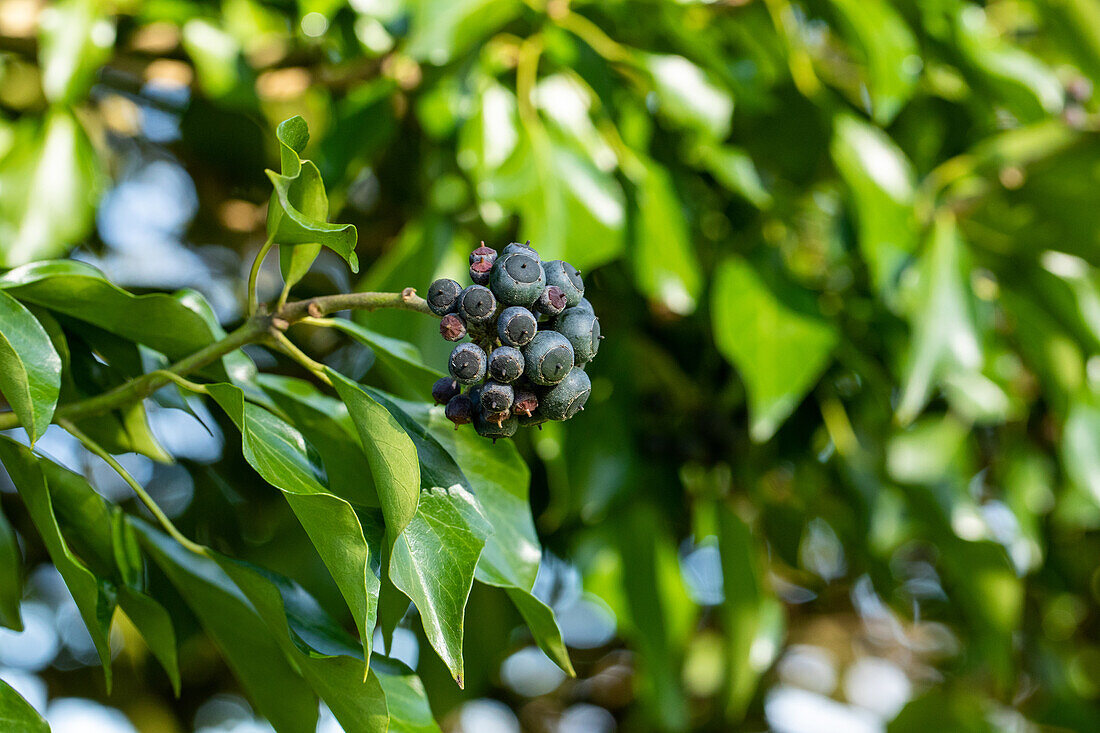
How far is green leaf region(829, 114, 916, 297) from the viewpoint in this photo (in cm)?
107

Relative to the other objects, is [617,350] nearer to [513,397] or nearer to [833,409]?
[833,409]

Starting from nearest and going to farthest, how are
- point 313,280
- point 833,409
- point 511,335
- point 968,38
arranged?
1. point 511,335
2. point 968,38
3. point 833,409
4. point 313,280

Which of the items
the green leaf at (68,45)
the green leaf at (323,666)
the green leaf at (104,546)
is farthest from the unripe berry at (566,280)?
the green leaf at (68,45)

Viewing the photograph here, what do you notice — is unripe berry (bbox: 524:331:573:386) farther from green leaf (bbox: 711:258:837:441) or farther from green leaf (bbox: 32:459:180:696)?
green leaf (bbox: 711:258:837:441)

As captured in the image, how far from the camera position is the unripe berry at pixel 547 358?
0.49 m

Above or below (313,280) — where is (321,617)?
above

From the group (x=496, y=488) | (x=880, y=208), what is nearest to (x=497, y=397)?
(x=496, y=488)

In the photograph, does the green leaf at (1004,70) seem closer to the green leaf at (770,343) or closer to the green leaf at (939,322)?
the green leaf at (939,322)

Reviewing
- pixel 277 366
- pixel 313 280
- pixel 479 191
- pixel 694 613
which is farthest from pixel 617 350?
pixel 313 280

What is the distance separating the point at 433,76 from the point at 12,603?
26.5 inches

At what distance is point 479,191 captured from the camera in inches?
38.5

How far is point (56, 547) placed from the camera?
21.3 inches

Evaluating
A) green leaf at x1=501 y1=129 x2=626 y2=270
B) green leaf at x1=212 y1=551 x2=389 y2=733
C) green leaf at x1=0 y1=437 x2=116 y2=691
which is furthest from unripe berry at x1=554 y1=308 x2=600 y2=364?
green leaf at x1=501 y1=129 x2=626 y2=270

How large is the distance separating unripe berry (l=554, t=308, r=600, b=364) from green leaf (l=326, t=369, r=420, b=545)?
0.35 feet
